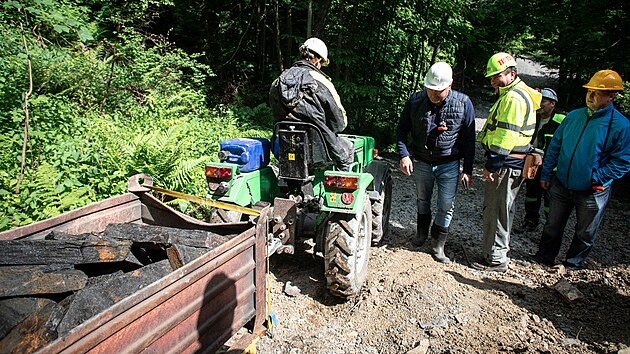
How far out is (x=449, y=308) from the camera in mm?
3543

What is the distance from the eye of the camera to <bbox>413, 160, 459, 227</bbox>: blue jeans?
4359 millimetres

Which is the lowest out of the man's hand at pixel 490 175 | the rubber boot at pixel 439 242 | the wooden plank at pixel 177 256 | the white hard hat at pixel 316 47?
the rubber boot at pixel 439 242

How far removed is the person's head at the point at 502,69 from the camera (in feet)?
12.8

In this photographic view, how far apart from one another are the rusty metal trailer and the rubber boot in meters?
2.71

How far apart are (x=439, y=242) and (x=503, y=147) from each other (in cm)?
131

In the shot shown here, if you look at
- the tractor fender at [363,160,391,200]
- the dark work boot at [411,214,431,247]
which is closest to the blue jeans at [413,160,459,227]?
the dark work boot at [411,214,431,247]

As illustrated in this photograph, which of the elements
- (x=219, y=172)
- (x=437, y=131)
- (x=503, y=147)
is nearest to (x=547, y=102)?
(x=503, y=147)

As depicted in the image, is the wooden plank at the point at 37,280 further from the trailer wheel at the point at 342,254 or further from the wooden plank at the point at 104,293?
the trailer wheel at the point at 342,254

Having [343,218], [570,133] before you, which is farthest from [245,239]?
[570,133]

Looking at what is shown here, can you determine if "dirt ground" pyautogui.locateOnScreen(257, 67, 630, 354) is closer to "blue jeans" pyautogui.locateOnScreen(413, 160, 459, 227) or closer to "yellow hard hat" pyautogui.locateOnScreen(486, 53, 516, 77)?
"blue jeans" pyautogui.locateOnScreen(413, 160, 459, 227)

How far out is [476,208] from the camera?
264 inches

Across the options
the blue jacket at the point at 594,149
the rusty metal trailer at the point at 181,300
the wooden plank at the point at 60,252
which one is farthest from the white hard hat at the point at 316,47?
the blue jacket at the point at 594,149

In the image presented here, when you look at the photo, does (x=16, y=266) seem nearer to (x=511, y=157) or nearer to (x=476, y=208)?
(x=511, y=157)

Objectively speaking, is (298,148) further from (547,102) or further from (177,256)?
(547,102)
